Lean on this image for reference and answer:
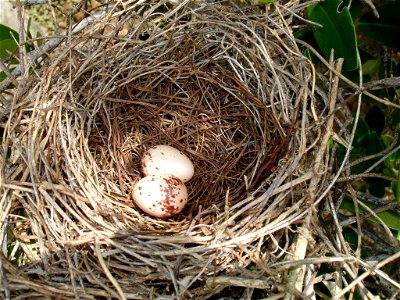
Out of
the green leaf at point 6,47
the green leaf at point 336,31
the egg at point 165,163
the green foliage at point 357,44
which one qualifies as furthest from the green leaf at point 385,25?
the green leaf at point 6,47

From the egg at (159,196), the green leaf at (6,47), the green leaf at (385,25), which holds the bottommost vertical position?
the egg at (159,196)

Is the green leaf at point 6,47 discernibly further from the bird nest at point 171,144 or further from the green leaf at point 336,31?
the green leaf at point 336,31

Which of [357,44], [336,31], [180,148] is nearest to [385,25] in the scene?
[357,44]

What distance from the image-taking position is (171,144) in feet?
6.17

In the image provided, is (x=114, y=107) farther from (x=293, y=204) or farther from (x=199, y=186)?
(x=293, y=204)

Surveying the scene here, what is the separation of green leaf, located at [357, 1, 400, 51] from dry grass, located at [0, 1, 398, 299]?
0.75 feet

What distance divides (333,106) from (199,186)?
618mm

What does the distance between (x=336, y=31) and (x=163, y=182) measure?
0.71 m

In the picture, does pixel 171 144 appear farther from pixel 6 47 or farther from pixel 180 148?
pixel 6 47

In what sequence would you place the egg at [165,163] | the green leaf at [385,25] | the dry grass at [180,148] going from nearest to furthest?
1. the dry grass at [180,148]
2. the green leaf at [385,25]
3. the egg at [165,163]

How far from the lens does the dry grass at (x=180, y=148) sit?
1.31 m

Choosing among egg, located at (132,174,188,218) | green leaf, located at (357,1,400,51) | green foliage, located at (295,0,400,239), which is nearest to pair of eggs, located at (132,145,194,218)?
egg, located at (132,174,188,218)

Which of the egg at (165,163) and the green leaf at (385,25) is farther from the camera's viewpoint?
the egg at (165,163)

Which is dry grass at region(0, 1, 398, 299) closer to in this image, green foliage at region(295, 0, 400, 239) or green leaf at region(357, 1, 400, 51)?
green foliage at region(295, 0, 400, 239)
